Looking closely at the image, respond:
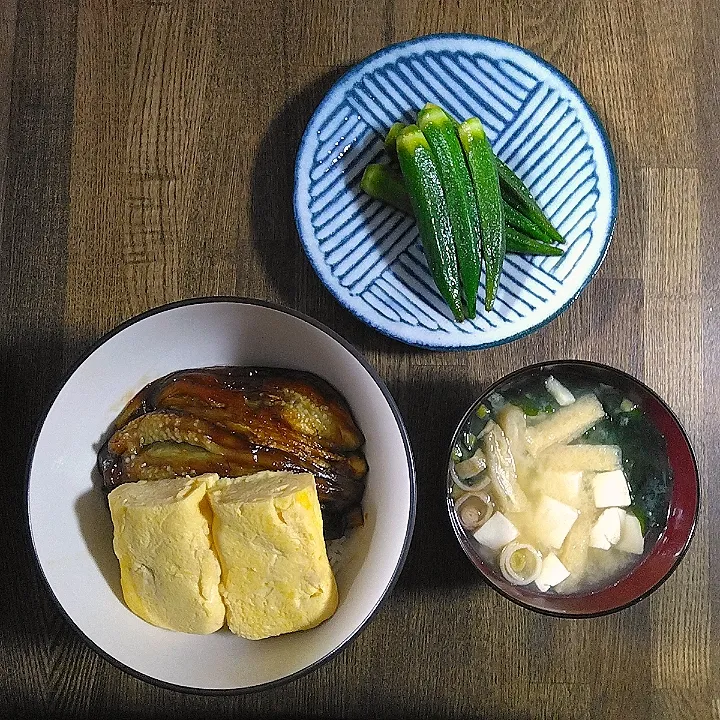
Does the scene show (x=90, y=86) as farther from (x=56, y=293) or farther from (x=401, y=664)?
(x=401, y=664)

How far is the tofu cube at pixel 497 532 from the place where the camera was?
1312 millimetres

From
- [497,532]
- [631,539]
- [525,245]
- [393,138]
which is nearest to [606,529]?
[631,539]

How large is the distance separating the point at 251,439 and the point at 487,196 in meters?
0.57

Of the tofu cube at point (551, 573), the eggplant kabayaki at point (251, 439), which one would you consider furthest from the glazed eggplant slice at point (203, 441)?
the tofu cube at point (551, 573)

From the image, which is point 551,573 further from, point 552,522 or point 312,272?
point 312,272

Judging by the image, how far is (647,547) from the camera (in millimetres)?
1335

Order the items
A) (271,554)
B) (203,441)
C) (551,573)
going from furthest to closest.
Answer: (551,573) < (203,441) < (271,554)

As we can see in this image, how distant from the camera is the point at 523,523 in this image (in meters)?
1.32

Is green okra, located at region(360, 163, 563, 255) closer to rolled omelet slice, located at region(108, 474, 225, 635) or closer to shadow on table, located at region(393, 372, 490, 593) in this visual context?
shadow on table, located at region(393, 372, 490, 593)

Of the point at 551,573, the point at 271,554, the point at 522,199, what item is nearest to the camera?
the point at 271,554

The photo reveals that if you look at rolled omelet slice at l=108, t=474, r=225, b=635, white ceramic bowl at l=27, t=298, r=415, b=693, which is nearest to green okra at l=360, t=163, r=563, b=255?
white ceramic bowl at l=27, t=298, r=415, b=693

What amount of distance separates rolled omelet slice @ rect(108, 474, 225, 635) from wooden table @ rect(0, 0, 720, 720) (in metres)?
0.35

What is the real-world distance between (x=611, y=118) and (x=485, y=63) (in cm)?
26

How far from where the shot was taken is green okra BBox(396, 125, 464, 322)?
Answer: 1360 mm
